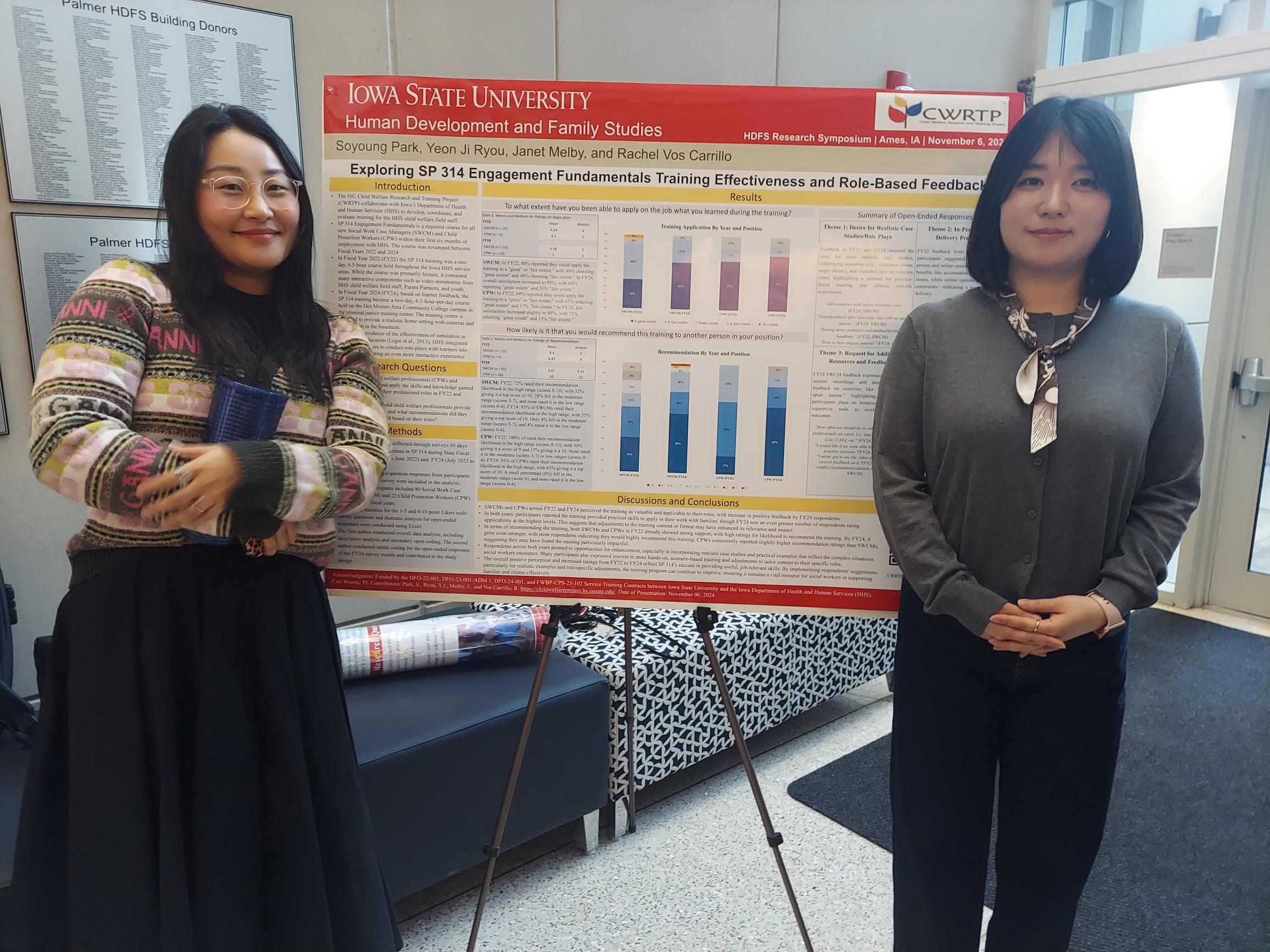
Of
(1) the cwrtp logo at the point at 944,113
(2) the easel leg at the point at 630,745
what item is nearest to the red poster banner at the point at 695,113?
(1) the cwrtp logo at the point at 944,113

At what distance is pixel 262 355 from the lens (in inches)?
49.3

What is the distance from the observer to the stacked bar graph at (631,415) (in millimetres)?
1476

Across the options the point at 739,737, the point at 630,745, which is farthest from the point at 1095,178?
the point at 630,745

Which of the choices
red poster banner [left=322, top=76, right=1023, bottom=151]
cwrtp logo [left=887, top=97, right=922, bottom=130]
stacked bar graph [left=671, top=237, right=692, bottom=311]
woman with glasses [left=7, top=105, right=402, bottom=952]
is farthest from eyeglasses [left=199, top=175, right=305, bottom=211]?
cwrtp logo [left=887, top=97, right=922, bottom=130]

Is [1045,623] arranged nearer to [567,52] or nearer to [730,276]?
[730,276]

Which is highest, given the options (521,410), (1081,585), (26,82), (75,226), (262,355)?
(26,82)

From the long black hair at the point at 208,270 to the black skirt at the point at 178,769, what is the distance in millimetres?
296

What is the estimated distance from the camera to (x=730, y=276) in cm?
146

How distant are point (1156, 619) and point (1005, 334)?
3117 millimetres

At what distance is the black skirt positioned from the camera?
1.18 meters

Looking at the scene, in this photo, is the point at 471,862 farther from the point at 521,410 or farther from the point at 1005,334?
the point at 1005,334

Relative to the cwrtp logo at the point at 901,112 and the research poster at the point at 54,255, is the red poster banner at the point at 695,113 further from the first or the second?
the research poster at the point at 54,255

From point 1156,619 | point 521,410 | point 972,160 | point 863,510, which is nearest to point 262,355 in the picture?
point 521,410

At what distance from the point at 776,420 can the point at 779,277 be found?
26cm
